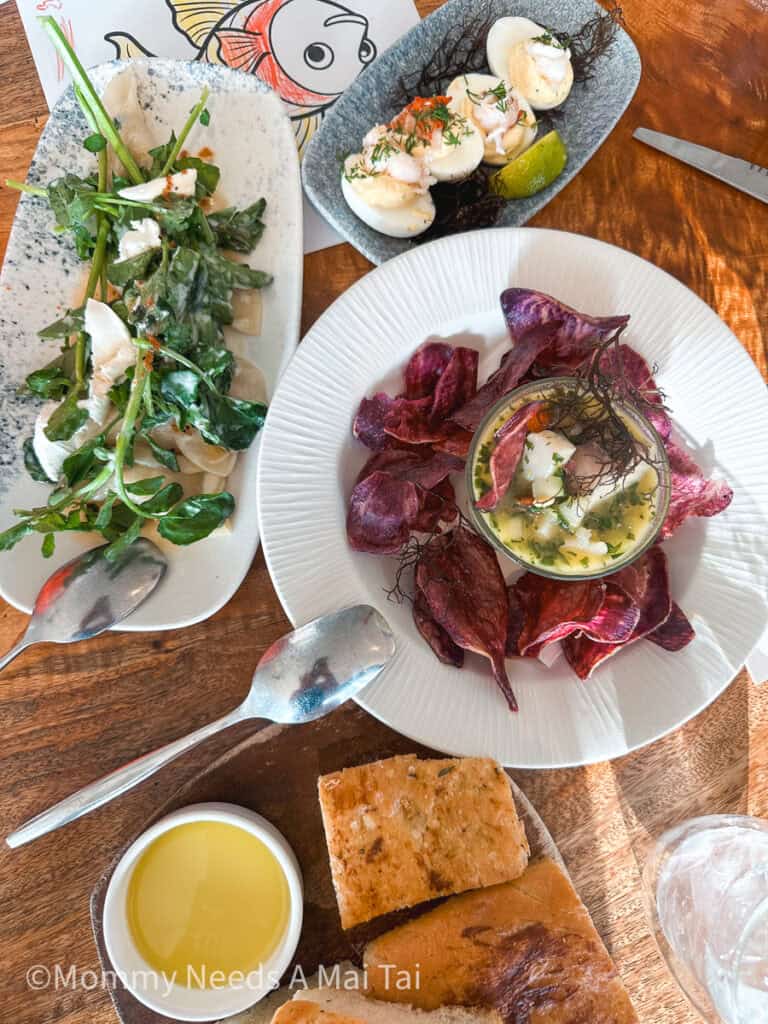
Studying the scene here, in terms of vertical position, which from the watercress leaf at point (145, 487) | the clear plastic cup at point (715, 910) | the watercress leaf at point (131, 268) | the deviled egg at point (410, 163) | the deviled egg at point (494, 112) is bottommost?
the clear plastic cup at point (715, 910)

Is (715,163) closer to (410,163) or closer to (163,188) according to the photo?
(410,163)

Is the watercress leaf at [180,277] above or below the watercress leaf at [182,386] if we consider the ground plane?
above

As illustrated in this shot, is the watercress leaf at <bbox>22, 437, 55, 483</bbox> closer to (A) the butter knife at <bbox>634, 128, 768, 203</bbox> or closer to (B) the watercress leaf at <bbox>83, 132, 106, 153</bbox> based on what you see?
(B) the watercress leaf at <bbox>83, 132, 106, 153</bbox>

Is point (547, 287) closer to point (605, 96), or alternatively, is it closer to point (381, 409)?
point (381, 409)

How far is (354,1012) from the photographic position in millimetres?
1066

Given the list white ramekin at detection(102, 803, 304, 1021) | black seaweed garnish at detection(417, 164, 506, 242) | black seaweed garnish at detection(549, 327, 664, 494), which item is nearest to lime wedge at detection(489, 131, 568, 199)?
black seaweed garnish at detection(417, 164, 506, 242)

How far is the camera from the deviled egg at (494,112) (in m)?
1.28

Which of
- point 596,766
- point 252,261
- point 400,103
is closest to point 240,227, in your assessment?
point 252,261

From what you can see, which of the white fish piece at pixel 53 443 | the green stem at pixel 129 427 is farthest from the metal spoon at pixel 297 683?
the white fish piece at pixel 53 443

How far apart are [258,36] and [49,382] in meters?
0.80

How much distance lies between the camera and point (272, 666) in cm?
119

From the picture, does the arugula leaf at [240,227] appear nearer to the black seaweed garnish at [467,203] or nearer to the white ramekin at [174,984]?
the black seaweed garnish at [467,203]

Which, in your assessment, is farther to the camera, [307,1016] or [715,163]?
[715,163]

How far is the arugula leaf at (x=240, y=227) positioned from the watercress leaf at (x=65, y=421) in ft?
1.32
